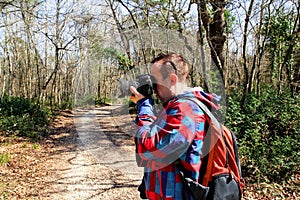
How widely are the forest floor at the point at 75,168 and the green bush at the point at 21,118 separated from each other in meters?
0.54

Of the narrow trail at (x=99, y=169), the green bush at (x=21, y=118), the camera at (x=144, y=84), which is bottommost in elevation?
the narrow trail at (x=99, y=169)

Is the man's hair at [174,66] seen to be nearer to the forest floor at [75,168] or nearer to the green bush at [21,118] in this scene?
the forest floor at [75,168]

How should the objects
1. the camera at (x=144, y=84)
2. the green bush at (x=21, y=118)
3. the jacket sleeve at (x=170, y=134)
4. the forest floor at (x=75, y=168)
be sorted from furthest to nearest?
the green bush at (x=21, y=118)
the forest floor at (x=75, y=168)
the camera at (x=144, y=84)
the jacket sleeve at (x=170, y=134)

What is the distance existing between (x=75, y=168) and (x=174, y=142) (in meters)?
5.47

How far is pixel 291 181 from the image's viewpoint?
5.16 metres

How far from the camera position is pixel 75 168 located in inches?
251

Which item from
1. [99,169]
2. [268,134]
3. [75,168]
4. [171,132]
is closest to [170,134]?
[171,132]

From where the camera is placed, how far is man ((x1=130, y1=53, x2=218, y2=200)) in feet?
4.73

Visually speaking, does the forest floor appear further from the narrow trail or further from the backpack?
the backpack

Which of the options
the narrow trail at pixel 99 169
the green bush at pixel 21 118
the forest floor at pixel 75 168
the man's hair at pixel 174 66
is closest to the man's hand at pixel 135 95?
the man's hair at pixel 174 66

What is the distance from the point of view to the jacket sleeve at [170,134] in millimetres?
1431

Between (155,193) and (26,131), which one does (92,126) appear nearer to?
(26,131)

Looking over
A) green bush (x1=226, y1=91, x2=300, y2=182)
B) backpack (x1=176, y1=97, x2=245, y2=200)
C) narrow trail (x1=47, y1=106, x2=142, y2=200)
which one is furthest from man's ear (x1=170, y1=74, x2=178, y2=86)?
green bush (x1=226, y1=91, x2=300, y2=182)

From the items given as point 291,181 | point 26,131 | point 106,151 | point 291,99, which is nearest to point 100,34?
point 26,131
